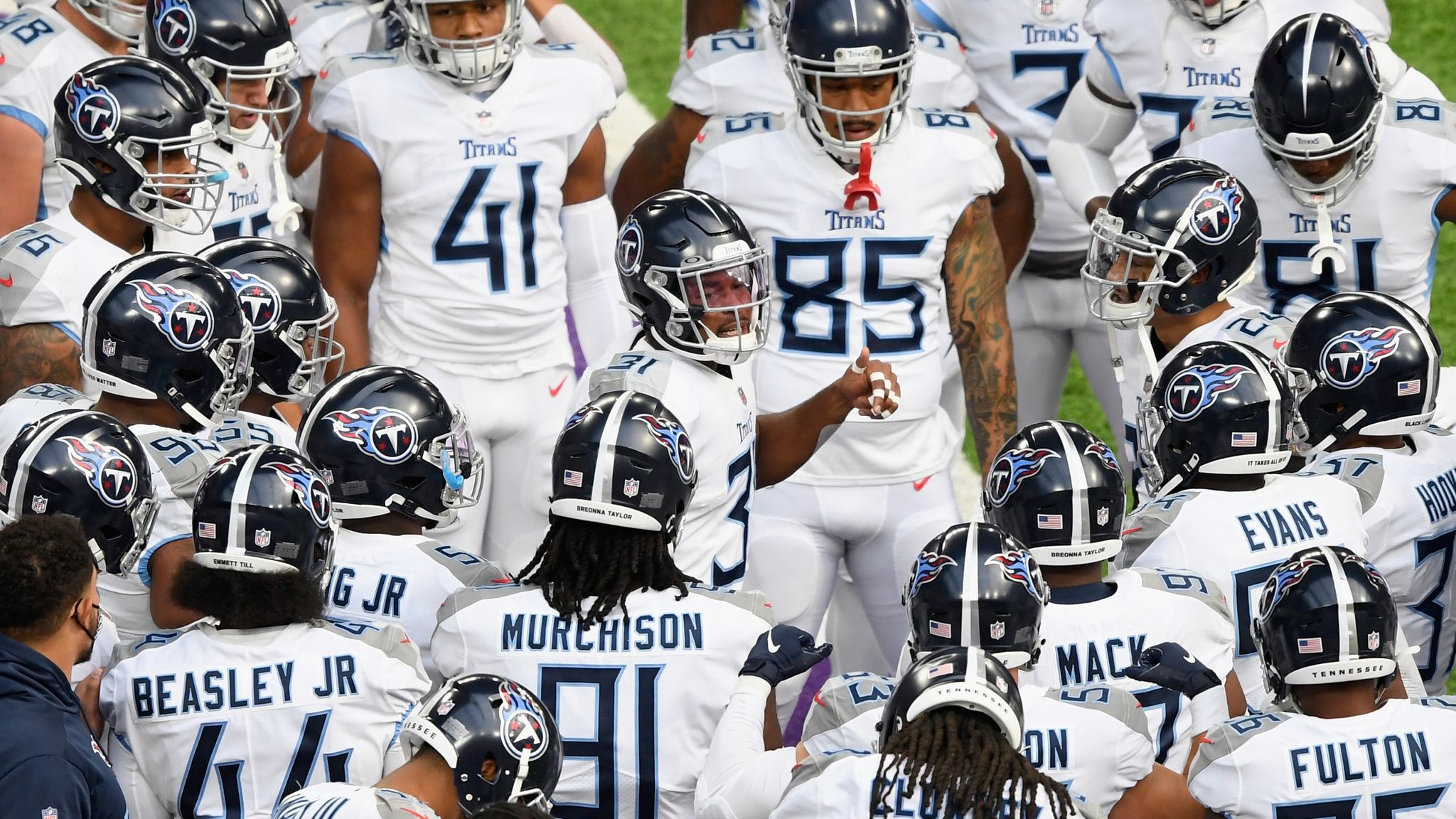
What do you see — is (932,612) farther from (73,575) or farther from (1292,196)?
(1292,196)

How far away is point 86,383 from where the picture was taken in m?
4.52

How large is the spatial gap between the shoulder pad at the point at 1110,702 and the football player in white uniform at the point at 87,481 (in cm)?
191

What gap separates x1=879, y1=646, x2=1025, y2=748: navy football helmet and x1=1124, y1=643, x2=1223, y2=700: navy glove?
23.3 inches

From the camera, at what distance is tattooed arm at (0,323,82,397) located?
4.76 m

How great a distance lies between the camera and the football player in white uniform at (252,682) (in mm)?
3525

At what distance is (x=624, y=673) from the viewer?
368 centimetres

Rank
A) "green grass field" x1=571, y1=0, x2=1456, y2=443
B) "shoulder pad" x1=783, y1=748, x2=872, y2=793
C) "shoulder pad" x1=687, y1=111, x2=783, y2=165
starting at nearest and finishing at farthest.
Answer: "shoulder pad" x1=783, y1=748, x2=872, y2=793 → "shoulder pad" x1=687, y1=111, x2=783, y2=165 → "green grass field" x1=571, y1=0, x2=1456, y2=443

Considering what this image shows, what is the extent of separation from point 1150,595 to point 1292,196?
2027mm

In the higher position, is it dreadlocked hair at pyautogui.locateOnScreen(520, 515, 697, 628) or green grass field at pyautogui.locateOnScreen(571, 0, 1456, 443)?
green grass field at pyautogui.locateOnScreen(571, 0, 1456, 443)

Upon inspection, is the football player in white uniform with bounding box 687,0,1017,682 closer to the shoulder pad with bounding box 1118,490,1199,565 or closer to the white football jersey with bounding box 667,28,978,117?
the white football jersey with bounding box 667,28,978,117

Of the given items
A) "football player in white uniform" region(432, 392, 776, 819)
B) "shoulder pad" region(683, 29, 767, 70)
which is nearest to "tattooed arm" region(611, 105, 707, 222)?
"shoulder pad" region(683, 29, 767, 70)

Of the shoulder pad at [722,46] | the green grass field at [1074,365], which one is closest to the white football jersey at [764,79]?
the shoulder pad at [722,46]

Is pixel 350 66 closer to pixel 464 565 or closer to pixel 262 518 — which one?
pixel 464 565

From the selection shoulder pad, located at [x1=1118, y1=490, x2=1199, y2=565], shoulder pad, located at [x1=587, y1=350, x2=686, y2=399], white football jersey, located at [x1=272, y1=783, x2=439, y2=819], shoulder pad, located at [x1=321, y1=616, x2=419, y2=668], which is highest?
shoulder pad, located at [x1=587, y1=350, x2=686, y2=399]
